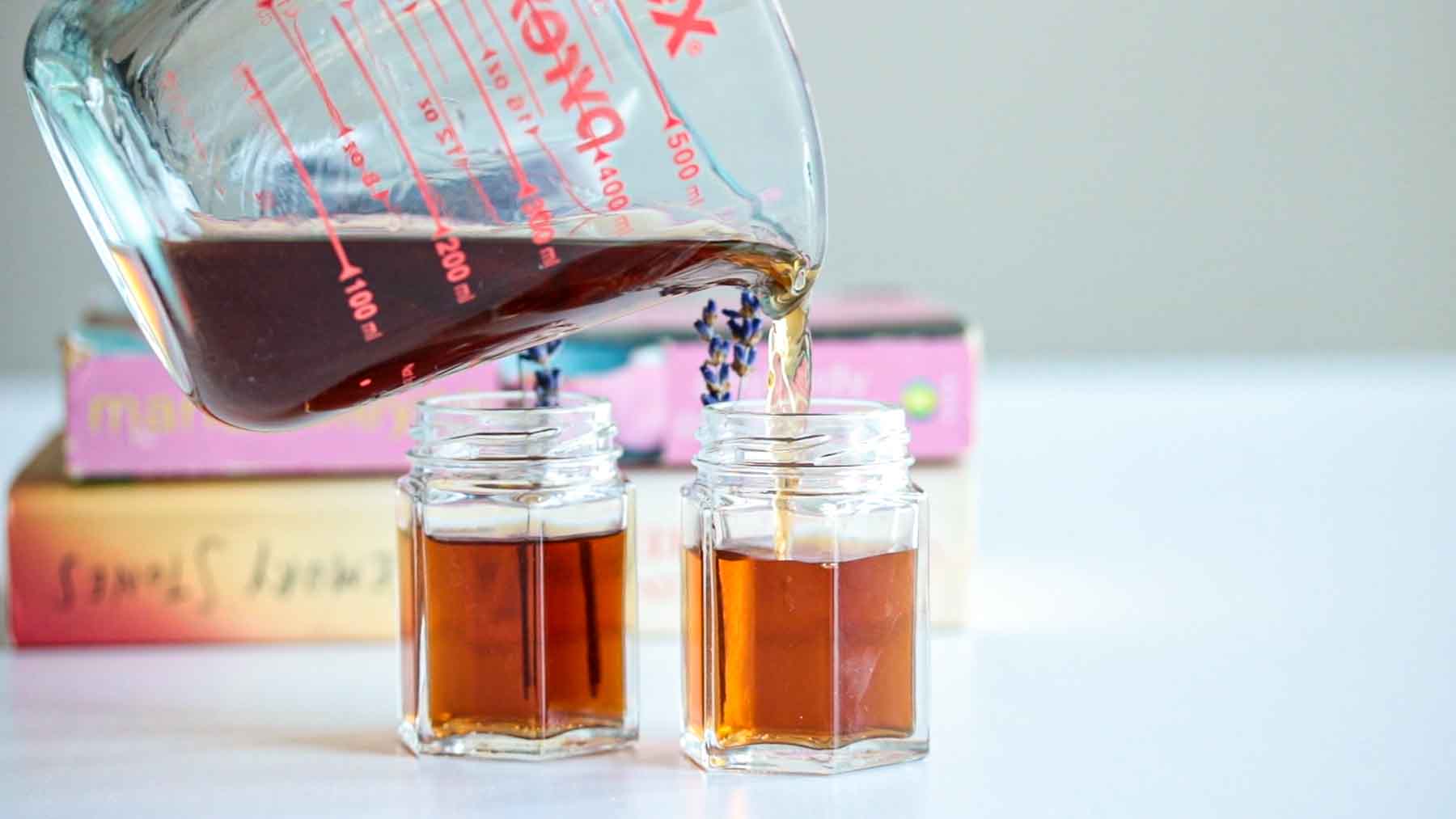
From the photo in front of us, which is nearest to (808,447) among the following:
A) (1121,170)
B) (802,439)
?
(802,439)

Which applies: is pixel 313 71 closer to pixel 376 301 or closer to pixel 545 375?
pixel 376 301

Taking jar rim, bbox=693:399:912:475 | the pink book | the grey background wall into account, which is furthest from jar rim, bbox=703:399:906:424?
the grey background wall

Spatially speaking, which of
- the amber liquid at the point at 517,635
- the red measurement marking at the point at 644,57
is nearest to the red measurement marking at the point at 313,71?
the red measurement marking at the point at 644,57

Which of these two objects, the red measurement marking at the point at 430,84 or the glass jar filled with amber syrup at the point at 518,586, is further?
the glass jar filled with amber syrup at the point at 518,586

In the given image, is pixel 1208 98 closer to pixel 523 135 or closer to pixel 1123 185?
pixel 1123 185

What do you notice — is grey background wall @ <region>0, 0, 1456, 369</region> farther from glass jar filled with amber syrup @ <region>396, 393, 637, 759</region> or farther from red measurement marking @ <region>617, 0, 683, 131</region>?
red measurement marking @ <region>617, 0, 683, 131</region>

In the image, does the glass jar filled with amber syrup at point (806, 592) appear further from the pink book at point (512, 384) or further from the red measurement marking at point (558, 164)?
the pink book at point (512, 384)

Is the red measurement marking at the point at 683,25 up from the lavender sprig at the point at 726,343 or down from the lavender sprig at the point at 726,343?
up
